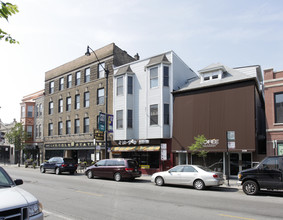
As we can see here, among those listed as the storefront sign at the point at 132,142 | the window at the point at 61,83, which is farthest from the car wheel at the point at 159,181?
the window at the point at 61,83

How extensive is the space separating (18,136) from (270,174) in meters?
34.5

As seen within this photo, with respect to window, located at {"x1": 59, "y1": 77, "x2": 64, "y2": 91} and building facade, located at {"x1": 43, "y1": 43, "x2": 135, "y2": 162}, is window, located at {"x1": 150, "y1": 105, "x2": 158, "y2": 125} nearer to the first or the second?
building facade, located at {"x1": 43, "y1": 43, "x2": 135, "y2": 162}

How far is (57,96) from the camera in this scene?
35.5 m

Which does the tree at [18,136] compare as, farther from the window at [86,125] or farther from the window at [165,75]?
the window at [165,75]

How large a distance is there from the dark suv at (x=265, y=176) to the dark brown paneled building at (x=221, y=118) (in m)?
4.76

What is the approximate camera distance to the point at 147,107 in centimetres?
2427

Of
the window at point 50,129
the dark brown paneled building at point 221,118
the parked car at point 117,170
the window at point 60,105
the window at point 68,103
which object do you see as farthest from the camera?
the window at point 50,129

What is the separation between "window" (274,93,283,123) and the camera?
18.5 meters

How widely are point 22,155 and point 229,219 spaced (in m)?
41.0

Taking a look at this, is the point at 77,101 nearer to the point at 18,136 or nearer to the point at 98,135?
the point at 98,135

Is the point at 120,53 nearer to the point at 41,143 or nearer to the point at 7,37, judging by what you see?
the point at 41,143

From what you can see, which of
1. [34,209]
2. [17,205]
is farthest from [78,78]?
[17,205]

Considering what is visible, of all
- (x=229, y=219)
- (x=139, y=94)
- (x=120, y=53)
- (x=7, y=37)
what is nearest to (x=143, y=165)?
(x=139, y=94)

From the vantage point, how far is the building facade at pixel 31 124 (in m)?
39.3
